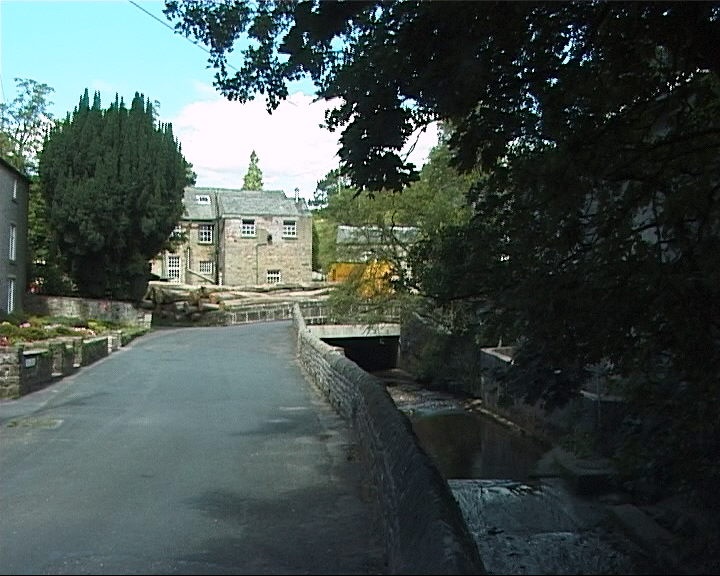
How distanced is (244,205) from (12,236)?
2898 cm

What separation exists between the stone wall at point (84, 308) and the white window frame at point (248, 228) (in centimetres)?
2237

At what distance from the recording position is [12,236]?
37.2 m

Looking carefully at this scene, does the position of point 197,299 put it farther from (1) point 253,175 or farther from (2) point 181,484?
(1) point 253,175

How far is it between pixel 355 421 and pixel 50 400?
805 centimetres

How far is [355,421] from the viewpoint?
42.4ft

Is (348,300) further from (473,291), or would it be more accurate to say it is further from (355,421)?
(473,291)

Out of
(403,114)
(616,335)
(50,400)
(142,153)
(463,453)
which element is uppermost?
(142,153)

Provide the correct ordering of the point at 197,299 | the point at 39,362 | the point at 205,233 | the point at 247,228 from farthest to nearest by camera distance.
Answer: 1. the point at 205,233
2. the point at 247,228
3. the point at 197,299
4. the point at 39,362

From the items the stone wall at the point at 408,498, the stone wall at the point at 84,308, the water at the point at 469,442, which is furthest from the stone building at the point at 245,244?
the stone wall at the point at 408,498

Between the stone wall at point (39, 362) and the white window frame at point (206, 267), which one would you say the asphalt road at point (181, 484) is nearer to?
the stone wall at point (39, 362)

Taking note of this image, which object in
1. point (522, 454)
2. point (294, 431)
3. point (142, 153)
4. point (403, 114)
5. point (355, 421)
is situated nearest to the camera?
point (403, 114)

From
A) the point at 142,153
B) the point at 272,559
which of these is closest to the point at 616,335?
the point at 272,559

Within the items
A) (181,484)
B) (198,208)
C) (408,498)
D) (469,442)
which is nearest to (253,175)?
(198,208)

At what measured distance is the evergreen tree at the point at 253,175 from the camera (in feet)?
330
